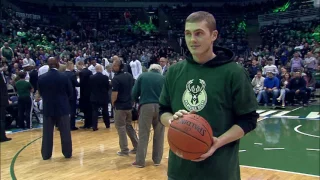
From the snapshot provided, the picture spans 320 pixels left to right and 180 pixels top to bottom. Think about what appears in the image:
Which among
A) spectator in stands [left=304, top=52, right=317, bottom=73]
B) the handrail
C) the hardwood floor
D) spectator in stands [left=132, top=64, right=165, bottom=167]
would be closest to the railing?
the handrail

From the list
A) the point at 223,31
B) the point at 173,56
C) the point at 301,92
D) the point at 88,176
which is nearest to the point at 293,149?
the point at 88,176

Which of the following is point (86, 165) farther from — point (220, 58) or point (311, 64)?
point (311, 64)

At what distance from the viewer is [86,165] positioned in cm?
626

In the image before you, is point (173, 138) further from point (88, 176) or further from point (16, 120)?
point (16, 120)

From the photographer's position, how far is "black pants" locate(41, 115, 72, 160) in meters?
6.64

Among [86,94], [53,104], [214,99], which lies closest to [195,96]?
[214,99]

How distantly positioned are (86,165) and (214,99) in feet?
14.7

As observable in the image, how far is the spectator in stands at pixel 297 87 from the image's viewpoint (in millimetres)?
12852

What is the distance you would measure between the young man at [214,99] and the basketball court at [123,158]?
3266mm

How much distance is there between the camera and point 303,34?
22.5m

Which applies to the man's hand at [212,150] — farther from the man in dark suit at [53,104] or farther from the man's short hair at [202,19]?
the man in dark suit at [53,104]

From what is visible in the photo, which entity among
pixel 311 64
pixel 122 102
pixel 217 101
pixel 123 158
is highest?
pixel 217 101

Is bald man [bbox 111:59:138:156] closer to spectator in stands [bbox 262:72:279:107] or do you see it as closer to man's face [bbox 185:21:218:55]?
man's face [bbox 185:21:218:55]

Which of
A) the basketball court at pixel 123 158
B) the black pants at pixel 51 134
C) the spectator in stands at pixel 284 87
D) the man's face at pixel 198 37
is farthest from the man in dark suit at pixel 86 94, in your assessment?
the man's face at pixel 198 37
